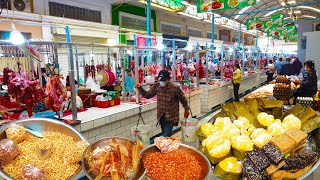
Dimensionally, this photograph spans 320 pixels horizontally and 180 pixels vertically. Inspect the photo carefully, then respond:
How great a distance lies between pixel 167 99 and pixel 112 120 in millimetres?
1273

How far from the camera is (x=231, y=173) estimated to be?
2.24 m

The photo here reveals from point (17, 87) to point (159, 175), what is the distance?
327cm

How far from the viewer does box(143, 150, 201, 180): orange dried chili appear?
211cm

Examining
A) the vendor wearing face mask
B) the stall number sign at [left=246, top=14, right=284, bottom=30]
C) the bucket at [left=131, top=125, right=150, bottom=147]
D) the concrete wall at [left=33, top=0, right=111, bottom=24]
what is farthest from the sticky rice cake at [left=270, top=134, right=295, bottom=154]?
the stall number sign at [left=246, top=14, right=284, bottom=30]

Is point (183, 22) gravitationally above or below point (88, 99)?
above

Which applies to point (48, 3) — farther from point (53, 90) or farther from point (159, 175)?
point (159, 175)

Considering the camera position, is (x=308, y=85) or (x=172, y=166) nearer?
(x=172, y=166)

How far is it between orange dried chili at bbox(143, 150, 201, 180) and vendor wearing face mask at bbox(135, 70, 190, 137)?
8.71 ft

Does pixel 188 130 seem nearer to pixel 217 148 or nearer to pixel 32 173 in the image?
pixel 217 148

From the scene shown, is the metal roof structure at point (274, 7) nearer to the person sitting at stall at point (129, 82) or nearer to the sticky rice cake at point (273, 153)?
the person sitting at stall at point (129, 82)

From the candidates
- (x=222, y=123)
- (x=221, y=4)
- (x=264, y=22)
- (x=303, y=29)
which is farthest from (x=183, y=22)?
(x=222, y=123)

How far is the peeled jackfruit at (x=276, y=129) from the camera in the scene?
2629 mm

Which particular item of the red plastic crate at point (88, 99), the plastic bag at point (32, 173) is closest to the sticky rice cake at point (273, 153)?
the plastic bag at point (32, 173)

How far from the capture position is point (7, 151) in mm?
2043
